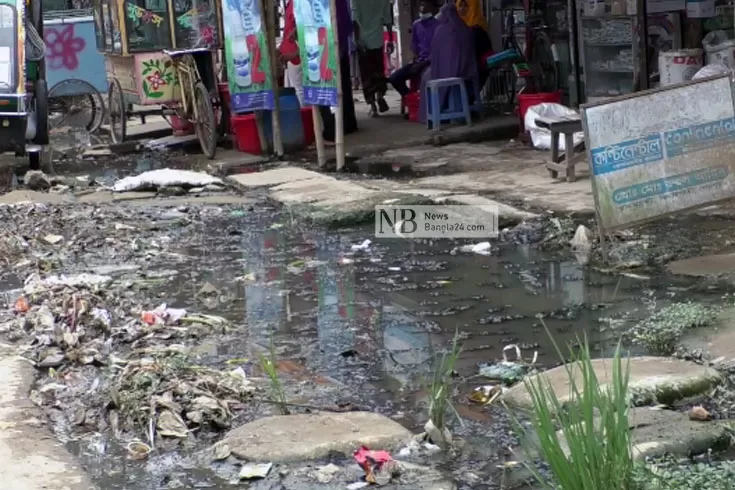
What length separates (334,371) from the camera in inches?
235

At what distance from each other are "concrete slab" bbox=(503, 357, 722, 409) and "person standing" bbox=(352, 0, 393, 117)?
39.7 ft

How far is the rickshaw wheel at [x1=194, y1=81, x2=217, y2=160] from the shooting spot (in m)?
14.1

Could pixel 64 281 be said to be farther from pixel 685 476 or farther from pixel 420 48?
pixel 420 48

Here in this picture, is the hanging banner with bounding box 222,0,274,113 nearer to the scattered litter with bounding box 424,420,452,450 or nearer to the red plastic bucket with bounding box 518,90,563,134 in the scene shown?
the red plastic bucket with bounding box 518,90,563,134

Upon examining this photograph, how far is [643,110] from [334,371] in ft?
9.59

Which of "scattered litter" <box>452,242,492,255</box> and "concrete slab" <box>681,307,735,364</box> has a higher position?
"scattered litter" <box>452,242,492,255</box>

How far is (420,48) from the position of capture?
54.7 ft

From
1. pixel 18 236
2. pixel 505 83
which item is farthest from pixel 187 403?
pixel 505 83

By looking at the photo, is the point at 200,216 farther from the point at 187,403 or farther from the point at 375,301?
the point at 187,403

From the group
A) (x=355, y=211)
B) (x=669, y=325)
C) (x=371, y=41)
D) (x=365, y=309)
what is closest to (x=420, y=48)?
(x=371, y=41)

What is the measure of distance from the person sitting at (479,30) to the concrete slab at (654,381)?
10238mm

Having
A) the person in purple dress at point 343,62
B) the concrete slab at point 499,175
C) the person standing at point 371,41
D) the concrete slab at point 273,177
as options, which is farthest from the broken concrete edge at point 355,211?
the person standing at point 371,41

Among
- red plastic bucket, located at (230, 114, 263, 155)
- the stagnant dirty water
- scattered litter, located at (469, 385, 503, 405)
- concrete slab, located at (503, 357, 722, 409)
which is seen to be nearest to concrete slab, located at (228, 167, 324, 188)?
red plastic bucket, located at (230, 114, 263, 155)

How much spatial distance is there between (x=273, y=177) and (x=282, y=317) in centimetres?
534
